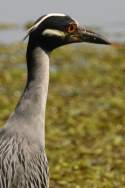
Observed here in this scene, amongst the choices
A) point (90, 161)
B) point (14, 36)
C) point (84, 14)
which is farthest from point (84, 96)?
point (84, 14)

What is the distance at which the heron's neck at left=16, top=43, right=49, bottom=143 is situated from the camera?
6.81m

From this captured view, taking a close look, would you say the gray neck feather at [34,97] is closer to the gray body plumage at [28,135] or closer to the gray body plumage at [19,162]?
the gray body plumage at [28,135]

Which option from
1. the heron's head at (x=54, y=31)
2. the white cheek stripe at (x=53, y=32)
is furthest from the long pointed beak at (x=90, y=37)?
the white cheek stripe at (x=53, y=32)

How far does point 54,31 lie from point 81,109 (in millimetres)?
5099

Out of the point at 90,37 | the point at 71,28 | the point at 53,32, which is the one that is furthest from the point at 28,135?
the point at 90,37

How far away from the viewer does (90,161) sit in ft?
32.9

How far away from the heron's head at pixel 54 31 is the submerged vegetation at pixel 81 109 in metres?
2.46

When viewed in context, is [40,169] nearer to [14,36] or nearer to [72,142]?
[72,142]

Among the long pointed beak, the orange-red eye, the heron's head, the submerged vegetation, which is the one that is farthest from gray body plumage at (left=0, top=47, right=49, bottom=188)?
the submerged vegetation

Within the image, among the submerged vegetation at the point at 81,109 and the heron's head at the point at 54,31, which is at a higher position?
the heron's head at the point at 54,31

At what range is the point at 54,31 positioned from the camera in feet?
22.7

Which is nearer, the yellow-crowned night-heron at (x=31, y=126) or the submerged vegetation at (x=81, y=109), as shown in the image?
the yellow-crowned night-heron at (x=31, y=126)

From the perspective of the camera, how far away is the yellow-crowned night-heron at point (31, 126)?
267 inches

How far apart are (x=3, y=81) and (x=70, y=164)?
157 inches
